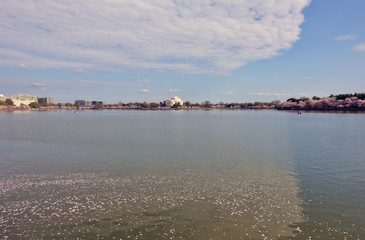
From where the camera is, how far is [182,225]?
12.2 metres

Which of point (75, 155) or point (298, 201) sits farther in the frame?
point (75, 155)

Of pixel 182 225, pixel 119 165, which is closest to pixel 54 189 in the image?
pixel 119 165

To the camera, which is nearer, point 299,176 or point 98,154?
point 299,176

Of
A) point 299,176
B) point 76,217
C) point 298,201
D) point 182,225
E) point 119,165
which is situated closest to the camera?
point 182,225

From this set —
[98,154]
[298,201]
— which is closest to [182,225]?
[298,201]

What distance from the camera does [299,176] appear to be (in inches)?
819

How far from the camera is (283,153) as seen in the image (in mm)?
30797

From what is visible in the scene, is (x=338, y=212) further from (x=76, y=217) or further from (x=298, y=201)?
(x=76, y=217)

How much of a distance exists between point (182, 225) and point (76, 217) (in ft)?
19.9

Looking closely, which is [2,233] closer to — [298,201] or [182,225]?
[182,225]

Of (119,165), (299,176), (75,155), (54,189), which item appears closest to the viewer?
(54,189)

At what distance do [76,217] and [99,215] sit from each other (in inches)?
49.2

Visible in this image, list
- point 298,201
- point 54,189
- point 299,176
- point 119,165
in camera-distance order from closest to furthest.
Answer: point 298,201 < point 54,189 < point 299,176 < point 119,165

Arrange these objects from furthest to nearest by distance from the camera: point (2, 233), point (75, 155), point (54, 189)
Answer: point (75, 155) < point (54, 189) < point (2, 233)
